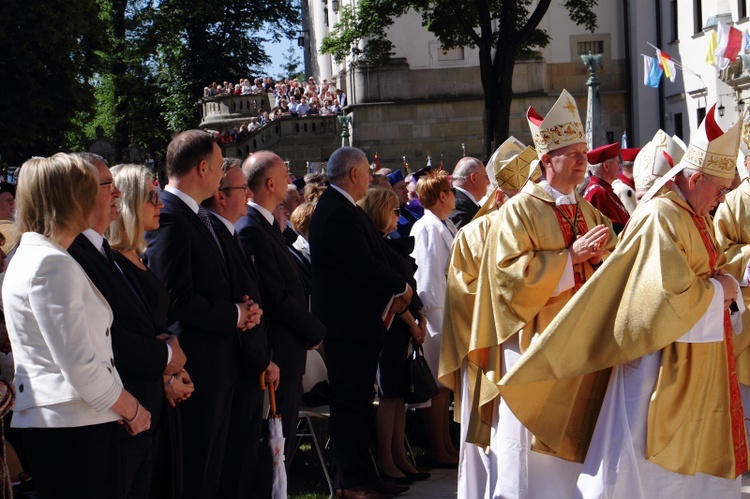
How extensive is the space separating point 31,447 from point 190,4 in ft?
143

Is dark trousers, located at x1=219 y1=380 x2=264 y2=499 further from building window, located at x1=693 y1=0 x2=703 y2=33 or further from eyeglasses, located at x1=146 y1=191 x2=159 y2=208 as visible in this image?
building window, located at x1=693 y1=0 x2=703 y2=33

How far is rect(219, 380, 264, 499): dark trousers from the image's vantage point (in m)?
5.88

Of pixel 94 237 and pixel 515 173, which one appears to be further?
pixel 515 173

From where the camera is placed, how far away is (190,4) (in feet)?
151

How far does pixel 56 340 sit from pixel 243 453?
1900 mm

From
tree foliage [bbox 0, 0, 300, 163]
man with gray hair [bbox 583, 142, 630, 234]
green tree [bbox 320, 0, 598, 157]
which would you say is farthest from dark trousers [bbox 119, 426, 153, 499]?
tree foliage [bbox 0, 0, 300, 163]

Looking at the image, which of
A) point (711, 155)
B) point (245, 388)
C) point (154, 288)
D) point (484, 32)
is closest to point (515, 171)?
point (711, 155)

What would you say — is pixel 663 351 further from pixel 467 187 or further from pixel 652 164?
pixel 467 187

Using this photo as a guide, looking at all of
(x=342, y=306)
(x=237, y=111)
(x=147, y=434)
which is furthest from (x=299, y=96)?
(x=147, y=434)

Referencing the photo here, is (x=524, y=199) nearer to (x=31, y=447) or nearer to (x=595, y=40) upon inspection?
(x=31, y=447)

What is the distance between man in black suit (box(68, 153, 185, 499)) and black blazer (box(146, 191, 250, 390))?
0.58 m

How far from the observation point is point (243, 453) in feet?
19.4

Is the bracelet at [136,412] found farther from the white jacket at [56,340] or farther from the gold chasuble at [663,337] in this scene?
the gold chasuble at [663,337]

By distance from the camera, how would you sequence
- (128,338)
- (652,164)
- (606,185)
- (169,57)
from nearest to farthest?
(128,338) < (652,164) < (606,185) < (169,57)
